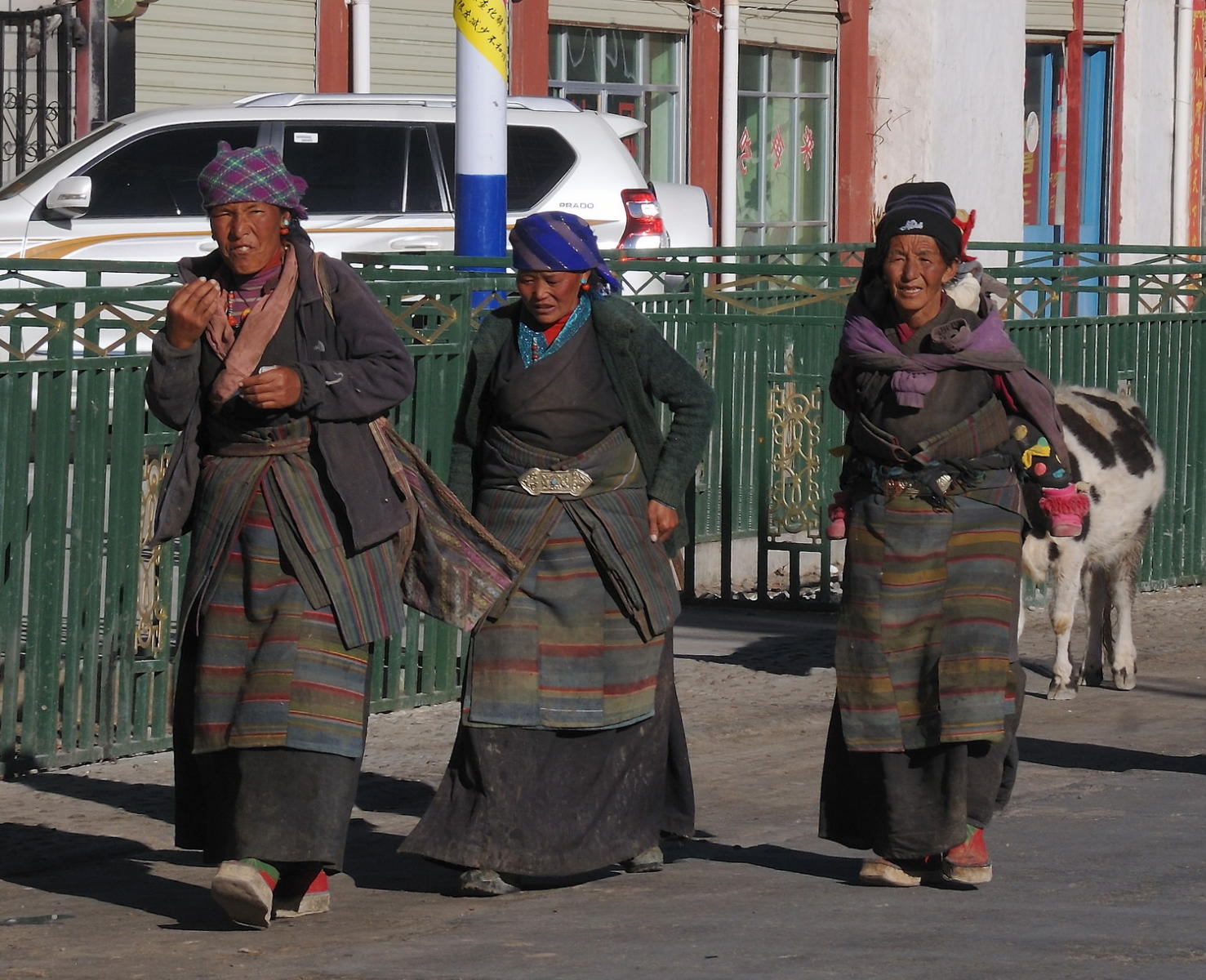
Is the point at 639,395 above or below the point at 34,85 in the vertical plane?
below

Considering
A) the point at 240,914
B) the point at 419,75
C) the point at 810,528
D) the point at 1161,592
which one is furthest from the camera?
the point at 419,75

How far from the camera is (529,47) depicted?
65.1 feet

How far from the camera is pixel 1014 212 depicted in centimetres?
2620

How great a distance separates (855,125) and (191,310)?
19.3 meters

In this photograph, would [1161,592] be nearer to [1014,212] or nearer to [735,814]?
[735,814]

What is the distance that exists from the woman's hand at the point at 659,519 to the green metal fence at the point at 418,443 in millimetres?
2030

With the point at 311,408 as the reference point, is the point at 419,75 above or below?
above

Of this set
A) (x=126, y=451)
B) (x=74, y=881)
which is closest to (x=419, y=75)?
(x=126, y=451)

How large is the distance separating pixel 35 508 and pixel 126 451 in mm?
412

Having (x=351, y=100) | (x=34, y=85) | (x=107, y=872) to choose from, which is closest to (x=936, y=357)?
(x=107, y=872)

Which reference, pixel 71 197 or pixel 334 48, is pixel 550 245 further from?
pixel 334 48

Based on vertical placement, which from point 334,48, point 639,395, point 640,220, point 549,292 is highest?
point 334,48

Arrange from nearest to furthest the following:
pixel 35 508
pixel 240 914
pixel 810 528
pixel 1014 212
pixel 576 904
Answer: pixel 240 914 < pixel 576 904 < pixel 35 508 < pixel 810 528 < pixel 1014 212

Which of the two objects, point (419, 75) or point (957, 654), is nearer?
point (957, 654)
